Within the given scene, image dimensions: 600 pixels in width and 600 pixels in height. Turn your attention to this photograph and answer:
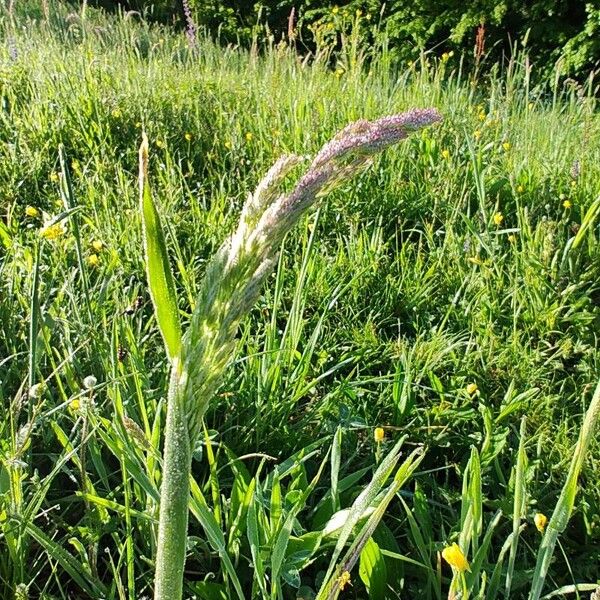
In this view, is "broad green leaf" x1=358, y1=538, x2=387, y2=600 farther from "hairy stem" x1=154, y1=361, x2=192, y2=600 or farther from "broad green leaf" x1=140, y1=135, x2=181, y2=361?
"broad green leaf" x1=140, y1=135, x2=181, y2=361

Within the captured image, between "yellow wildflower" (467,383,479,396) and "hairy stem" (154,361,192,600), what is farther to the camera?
"yellow wildflower" (467,383,479,396)

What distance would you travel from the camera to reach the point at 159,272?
0.60 m

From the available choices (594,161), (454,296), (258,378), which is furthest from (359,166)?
(594,161)

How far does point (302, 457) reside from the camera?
1.42 meters

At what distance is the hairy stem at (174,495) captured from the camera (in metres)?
0.61

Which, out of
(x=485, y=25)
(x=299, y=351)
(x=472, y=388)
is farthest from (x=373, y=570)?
(x=485, y=25)

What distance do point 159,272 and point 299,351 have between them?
1327mm

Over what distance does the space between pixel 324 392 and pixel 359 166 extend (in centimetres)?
134

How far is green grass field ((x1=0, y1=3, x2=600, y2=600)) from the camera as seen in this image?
4.02 feet

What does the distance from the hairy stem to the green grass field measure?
17cm

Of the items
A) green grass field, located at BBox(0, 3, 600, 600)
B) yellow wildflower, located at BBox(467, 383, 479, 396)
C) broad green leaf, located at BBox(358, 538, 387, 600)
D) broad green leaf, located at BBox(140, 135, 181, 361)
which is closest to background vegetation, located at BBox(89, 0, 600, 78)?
green grass field, located at BBox(0, 3, 600, 600)

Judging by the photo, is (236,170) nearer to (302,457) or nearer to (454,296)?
(454,296)

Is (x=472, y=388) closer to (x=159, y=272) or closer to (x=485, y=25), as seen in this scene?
(x=159, y=272)

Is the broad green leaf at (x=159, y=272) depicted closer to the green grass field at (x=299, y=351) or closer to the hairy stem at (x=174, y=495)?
the hairy stem at (x=174, y=495)
